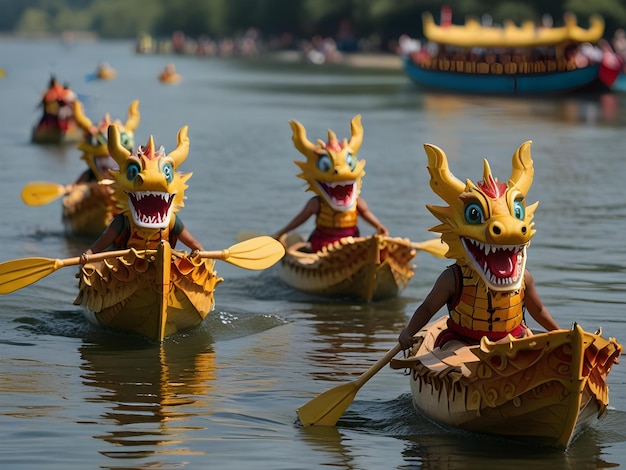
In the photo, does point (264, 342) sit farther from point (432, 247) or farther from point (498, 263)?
point (498, 263)

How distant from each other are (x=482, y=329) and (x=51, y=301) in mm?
7563

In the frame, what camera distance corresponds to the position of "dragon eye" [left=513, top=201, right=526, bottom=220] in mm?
11250

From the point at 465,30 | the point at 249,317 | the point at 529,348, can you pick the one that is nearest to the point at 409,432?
the point at 529,348

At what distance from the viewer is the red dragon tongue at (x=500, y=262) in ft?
36.9

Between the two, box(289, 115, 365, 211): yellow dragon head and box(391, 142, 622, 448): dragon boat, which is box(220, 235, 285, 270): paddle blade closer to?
box(289, 115, 365, 211): yellow dragon head

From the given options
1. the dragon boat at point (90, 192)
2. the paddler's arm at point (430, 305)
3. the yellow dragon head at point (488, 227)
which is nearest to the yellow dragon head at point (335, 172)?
the dragon boat at point (90, 192)

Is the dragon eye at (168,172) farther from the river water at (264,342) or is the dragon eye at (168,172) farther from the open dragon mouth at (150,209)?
the river water at (264,342)

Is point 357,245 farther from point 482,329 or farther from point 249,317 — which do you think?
point 482,329

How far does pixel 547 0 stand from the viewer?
294 ft

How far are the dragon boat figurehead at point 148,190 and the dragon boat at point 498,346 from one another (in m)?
3.62

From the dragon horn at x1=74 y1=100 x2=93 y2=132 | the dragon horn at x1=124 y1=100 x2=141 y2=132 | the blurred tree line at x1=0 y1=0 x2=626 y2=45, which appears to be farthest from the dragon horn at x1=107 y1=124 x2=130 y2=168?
the blurred tree line at x1=0 y1=0 x2=626 y2=45

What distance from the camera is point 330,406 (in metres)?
11.8

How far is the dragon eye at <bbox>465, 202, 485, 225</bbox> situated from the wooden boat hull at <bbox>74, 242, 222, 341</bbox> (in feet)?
12.4

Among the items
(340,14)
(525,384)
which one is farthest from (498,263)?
(340,14)
